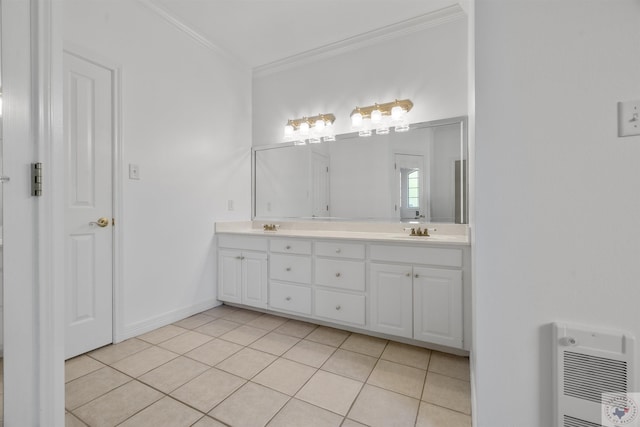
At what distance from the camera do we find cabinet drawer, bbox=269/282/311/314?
230 centimetres

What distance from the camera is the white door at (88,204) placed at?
1748 mm

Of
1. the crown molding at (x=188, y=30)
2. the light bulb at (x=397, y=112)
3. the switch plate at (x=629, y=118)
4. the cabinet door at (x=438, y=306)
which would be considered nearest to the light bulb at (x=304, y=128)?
the light bulb at (x=397, y=112)

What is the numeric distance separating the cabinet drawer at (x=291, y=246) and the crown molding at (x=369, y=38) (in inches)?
77.0

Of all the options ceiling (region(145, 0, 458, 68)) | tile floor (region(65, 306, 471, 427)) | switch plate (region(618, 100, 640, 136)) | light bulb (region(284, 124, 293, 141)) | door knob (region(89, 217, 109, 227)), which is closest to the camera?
switch plate (region(618, 100, 640, 136))

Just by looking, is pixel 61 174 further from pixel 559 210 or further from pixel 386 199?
pixel 386 199

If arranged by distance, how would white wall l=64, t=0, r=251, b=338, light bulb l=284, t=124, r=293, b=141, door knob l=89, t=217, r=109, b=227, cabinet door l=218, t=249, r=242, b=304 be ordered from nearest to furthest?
1. door knob l=89, t=217, r=109, b=227
2. white wall l=64, t=0, r=251, b=338
3. cabinet door l=218, t=249, r=242, b=304
4. light bulb l=284, t=124, r=293, b=141

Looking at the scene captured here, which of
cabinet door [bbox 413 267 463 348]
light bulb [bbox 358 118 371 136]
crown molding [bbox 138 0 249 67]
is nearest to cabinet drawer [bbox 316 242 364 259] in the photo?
cabinet door [bbox 413 267 463 348]

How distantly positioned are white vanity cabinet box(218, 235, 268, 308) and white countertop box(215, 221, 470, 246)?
116 millimetres

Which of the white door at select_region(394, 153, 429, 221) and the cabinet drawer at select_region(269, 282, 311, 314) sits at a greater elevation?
the white door at select_region(394, 153, 429, 221)

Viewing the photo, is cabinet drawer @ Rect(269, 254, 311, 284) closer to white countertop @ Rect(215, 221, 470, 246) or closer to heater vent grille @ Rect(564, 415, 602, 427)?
white countertop @ Rect(215, 221, 470, 246)

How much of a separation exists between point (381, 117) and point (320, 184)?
0.89 meters

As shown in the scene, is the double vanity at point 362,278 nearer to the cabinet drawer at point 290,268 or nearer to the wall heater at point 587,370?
the cabinet drawer at point 290,268

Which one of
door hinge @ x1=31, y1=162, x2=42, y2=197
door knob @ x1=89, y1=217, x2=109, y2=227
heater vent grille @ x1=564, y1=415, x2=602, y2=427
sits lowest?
heater vent grille @ x1=564, y1=415, x2=602, y2=427

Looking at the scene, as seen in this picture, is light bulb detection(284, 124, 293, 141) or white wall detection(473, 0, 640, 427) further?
light bulb detection(284, 124, 293, 141)
